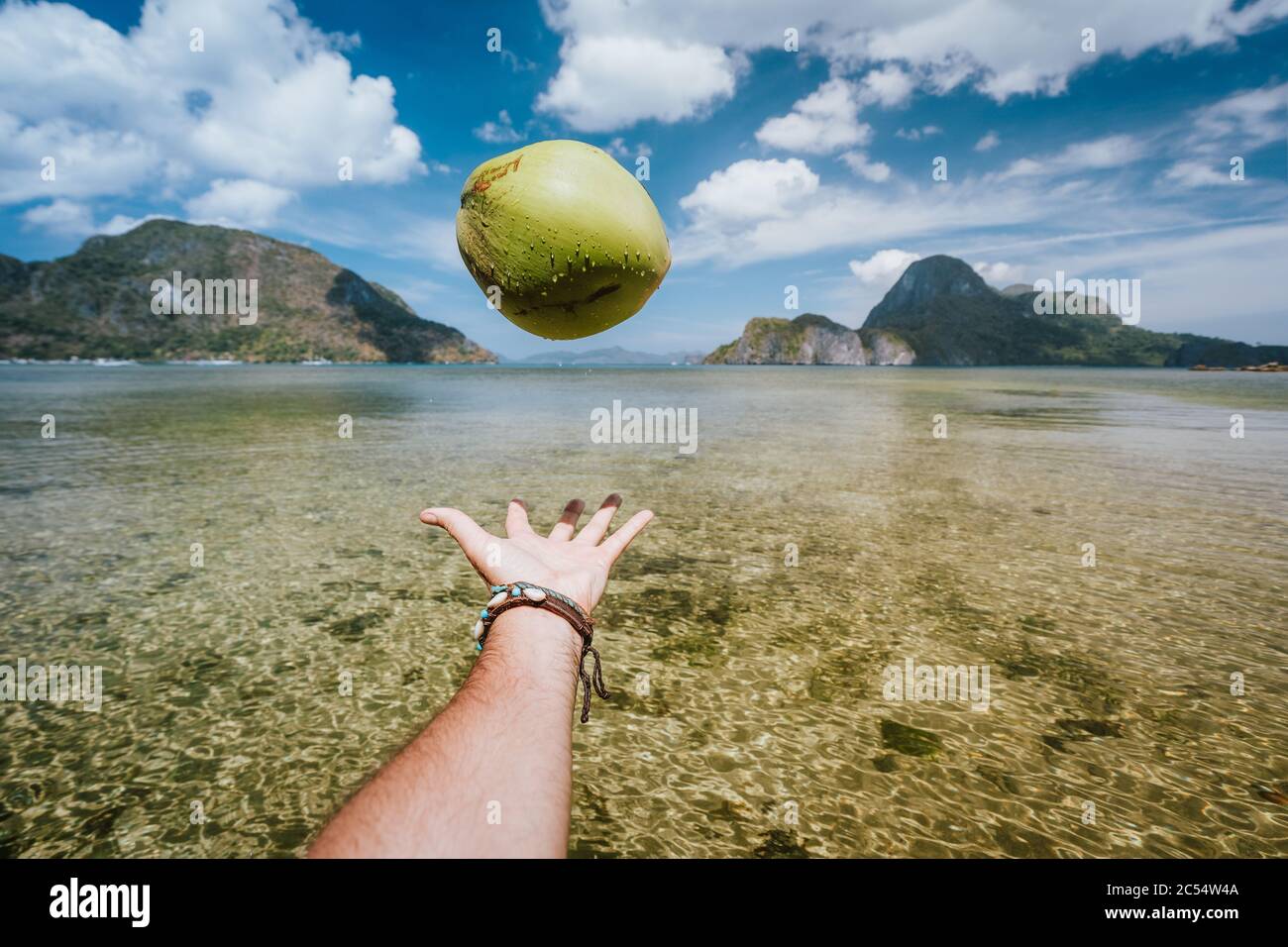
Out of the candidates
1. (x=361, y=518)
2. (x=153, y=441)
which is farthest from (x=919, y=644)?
(x=153, y=441)

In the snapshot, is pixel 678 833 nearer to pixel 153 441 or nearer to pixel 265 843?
pixel 265 843

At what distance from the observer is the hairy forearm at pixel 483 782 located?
1.44m

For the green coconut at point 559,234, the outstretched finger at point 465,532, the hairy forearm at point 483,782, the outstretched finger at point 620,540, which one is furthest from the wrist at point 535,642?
the green coconut at point 559,234

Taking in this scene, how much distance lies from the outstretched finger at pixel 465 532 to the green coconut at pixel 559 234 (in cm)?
102

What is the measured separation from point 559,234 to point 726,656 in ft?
16.0

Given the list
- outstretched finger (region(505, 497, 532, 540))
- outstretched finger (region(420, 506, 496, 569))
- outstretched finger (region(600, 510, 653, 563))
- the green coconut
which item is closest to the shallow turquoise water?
outstretched finger (region(600, 510, 653, 563))

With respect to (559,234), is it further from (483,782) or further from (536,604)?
(483,782)

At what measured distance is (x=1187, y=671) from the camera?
5305mm

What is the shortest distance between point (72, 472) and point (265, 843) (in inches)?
580

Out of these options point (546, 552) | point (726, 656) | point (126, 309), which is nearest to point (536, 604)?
point (546, 552)

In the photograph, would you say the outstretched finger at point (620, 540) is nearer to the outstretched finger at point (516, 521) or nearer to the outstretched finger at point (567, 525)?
the outstretched finger at point (567, 525)

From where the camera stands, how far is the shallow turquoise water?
3730 millimetres
